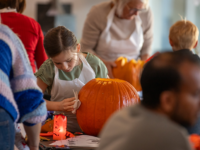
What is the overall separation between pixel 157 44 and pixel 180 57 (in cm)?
400

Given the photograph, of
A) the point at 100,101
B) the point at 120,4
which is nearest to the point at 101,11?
the point at 120,4

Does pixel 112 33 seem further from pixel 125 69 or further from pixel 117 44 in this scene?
pixel 125 69

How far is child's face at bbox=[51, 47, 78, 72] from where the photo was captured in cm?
151

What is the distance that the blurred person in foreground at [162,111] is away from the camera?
64cm

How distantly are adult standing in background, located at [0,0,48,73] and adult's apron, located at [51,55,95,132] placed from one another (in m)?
0.58

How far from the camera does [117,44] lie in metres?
2.49

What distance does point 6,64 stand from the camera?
3.11 ft

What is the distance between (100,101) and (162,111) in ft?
2.47

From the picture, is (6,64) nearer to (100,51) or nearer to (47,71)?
(47,71)

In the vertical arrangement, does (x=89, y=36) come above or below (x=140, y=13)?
below

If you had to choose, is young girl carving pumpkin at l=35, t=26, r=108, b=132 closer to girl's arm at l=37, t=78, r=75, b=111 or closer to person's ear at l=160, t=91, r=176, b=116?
girl's arm at l=37, t=78, r=75, b=111

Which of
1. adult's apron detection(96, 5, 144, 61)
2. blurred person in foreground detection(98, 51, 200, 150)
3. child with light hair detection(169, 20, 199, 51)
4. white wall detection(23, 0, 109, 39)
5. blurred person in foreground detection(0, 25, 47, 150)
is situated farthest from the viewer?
white wall detection(23, 0, 109, 39)

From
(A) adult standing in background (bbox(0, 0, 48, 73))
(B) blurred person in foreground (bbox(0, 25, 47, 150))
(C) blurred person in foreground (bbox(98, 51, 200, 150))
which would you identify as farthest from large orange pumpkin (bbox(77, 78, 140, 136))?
(A) adult standing in background (bbox(0, 0, 48, 73))

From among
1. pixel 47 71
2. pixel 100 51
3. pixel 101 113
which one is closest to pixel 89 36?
pixel 100 51
